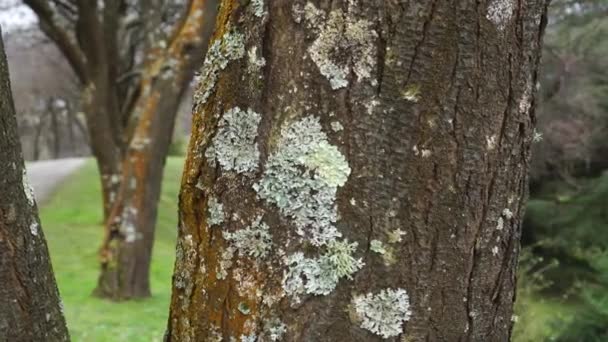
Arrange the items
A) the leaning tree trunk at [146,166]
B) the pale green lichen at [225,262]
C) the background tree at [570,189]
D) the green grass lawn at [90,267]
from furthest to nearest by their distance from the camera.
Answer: the leaning tree trunk at [146,166] → the green grass lawn at [90,267] → the background tree at [570,189] → the pale green lichen at [225,262]

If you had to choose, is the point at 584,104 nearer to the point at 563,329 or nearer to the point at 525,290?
the point at 525,290

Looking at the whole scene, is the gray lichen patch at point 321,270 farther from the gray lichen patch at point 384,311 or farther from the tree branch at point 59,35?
the tree branch at point 59,35

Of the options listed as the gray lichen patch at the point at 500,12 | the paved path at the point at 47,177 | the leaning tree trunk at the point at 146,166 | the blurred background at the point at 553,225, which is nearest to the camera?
the gray lichen patch at the point at 500,12

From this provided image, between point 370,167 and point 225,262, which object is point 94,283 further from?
point 370,167

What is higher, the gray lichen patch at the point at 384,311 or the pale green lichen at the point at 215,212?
the pale green lichen at the point at 215,212

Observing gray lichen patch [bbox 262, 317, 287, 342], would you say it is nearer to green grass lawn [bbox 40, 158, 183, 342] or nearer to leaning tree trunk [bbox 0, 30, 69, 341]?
leaning tree trunk [bbox 0, 30, 69, 341]

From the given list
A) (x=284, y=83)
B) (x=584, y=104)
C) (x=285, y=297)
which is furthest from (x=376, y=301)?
(x=584, y=104)

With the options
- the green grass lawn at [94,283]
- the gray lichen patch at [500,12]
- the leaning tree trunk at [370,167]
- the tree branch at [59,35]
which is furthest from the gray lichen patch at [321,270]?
the tree branch at [59,35]

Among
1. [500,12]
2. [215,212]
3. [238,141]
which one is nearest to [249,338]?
[215,212]
